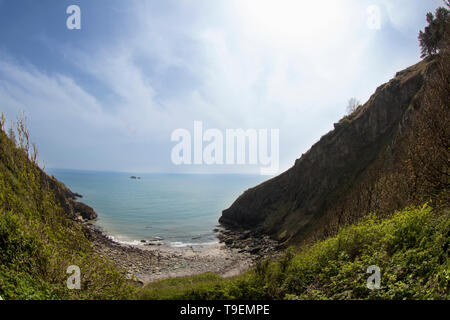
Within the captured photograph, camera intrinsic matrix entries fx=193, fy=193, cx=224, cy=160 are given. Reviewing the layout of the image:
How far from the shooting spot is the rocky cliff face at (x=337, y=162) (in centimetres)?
3941

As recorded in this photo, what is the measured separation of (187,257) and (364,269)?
33.8 m

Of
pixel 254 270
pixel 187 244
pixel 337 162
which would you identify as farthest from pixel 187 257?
pixel 337 162

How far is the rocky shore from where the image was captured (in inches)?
1113

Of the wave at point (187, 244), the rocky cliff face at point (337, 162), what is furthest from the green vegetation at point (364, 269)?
the wave at point (187, 244)

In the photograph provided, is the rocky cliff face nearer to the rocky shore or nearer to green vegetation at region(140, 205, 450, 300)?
the rocky shore

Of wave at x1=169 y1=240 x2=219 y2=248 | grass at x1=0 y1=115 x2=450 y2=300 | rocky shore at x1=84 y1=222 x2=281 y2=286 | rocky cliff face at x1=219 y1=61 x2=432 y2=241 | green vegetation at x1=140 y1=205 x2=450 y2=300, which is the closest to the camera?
green vegetation at x1=140 y1=205 x2=450 y2=300

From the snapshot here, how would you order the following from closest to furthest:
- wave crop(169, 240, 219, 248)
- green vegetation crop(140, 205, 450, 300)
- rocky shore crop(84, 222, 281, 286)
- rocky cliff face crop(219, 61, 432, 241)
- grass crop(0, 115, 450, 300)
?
1. green vegetation crop(140, 205, 450, 300)
2. grass crop(0, 115, 450, 300)
3. rocky shore crop(84, 222, 281, 286)
4. rocky cliff face crop(219, 61, 432, 241)
5. wave crop(169, 240, 219, 248)

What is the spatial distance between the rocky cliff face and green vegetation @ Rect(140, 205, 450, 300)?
30.7 m

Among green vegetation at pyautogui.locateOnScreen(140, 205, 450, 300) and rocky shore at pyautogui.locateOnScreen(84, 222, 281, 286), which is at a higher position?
green vegetation at pyautogui.locateOnScreen(140, 205, 450, 300)

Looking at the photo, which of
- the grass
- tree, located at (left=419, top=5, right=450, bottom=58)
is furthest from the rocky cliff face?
the grass

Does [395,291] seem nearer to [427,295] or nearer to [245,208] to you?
[427,295]

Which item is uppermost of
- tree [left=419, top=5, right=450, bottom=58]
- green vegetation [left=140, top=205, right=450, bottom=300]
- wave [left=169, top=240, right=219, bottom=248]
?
tree [left=419, top=5, right=450, bottom=58]
